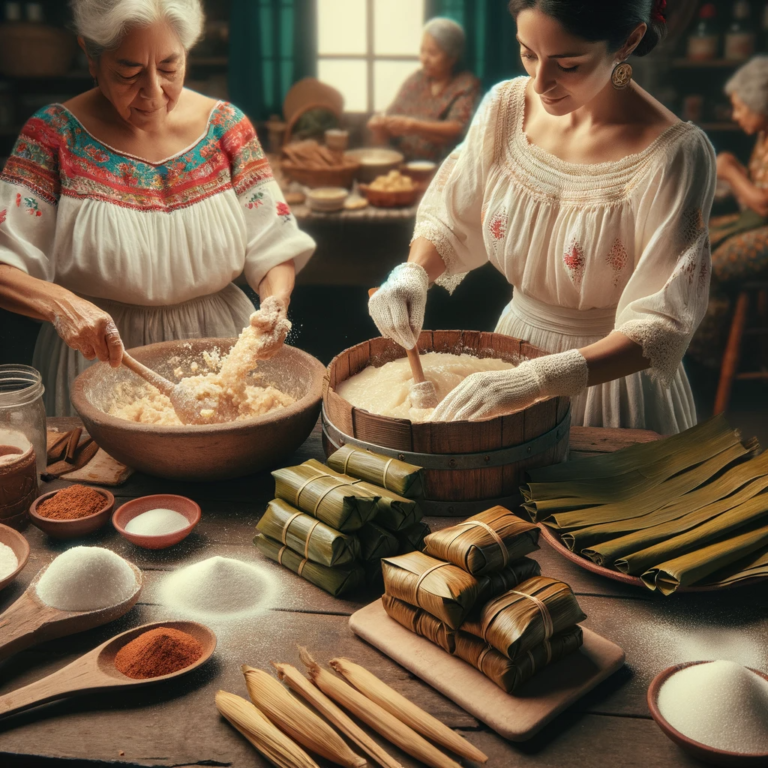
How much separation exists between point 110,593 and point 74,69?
536cm

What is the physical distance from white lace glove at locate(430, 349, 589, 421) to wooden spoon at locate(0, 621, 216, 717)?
694 millimetres

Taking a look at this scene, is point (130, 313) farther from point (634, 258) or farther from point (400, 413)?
point (634, 258)

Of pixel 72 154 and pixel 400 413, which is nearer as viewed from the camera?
pixel 400 413

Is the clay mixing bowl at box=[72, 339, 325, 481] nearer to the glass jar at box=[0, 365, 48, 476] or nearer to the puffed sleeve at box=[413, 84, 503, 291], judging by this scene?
the glass jar at box=[0, 365, 48, 476]

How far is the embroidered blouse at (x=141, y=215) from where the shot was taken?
2.34m

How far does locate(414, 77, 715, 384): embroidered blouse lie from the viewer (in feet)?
6.52

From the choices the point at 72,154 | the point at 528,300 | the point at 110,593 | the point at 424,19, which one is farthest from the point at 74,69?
the point at 110,593

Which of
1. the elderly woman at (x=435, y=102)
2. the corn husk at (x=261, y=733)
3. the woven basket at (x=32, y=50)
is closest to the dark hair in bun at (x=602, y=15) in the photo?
the corn husk at (x=261, y=733)

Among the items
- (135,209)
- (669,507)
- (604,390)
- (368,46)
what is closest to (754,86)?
(368,46)

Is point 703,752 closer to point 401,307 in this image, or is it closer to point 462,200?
point 401,307

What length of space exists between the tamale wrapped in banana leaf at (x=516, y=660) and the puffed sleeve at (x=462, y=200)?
1.30 meters

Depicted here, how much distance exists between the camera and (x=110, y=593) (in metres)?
1.52

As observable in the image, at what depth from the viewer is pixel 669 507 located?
172cm

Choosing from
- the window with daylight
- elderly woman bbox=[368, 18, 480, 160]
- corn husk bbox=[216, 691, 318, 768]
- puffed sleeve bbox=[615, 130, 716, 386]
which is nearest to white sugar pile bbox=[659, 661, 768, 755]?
corn husk bbox=[216, 691, 318, 768]
